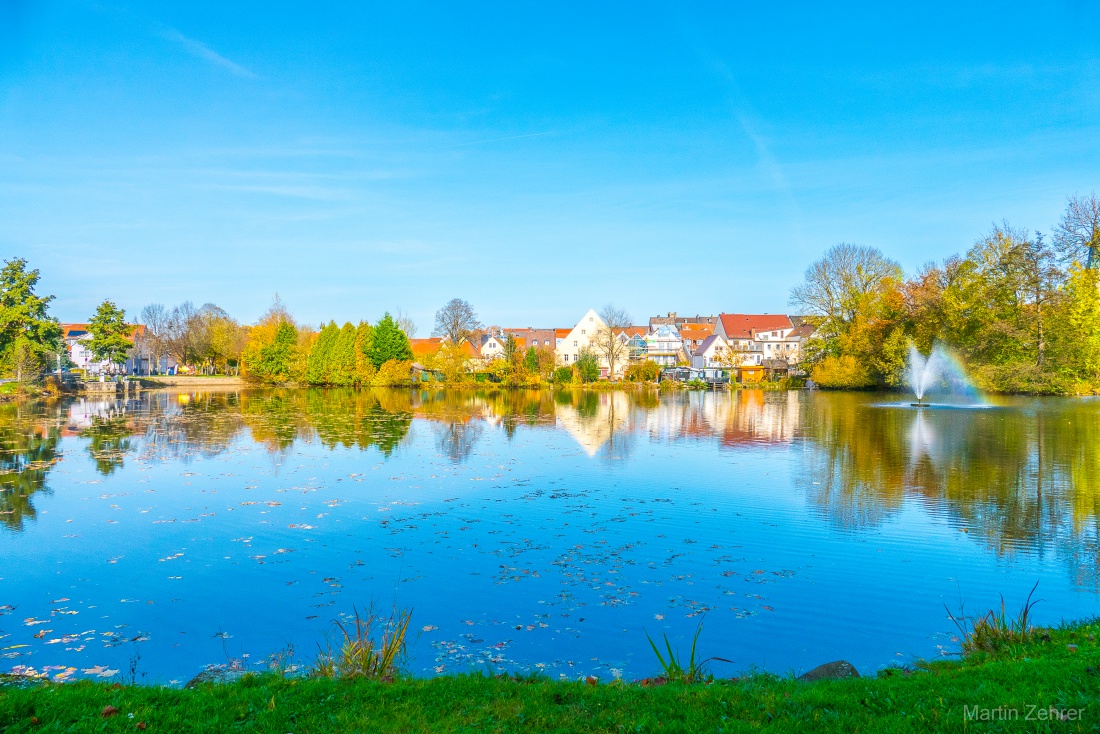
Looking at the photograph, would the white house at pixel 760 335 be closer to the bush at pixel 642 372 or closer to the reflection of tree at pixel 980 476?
the bush at pixel 642 372

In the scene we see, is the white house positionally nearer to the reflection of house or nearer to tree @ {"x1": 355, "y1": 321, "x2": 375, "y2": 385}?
tree @ {"x1": 355, "y1": 321, "x2": 375, "y2": 385}

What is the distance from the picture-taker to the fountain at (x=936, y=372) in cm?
5222

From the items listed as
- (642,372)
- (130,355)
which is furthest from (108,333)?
(642,372)

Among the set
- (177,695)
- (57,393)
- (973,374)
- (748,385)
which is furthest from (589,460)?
(748,385)

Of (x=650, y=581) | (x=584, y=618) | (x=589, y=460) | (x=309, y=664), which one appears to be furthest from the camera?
(x=589, y=460)

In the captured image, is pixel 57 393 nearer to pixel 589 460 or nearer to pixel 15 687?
pixel 589 460

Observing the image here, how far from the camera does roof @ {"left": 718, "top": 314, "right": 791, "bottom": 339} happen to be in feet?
320

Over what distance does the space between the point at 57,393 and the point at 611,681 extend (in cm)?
6272

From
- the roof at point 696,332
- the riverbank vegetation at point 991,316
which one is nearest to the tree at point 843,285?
the riverbank vegetation at point 991,316

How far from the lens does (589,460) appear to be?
832 inches

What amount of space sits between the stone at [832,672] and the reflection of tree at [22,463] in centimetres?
1373

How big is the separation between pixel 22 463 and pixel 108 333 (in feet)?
160

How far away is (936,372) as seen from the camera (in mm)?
54500

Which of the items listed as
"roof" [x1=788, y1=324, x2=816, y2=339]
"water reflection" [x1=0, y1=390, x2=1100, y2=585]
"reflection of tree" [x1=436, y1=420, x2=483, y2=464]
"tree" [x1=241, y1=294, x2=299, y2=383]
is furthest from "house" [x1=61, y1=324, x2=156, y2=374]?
"roof" [x1=788, y1=324, x2=816, y2=339]
